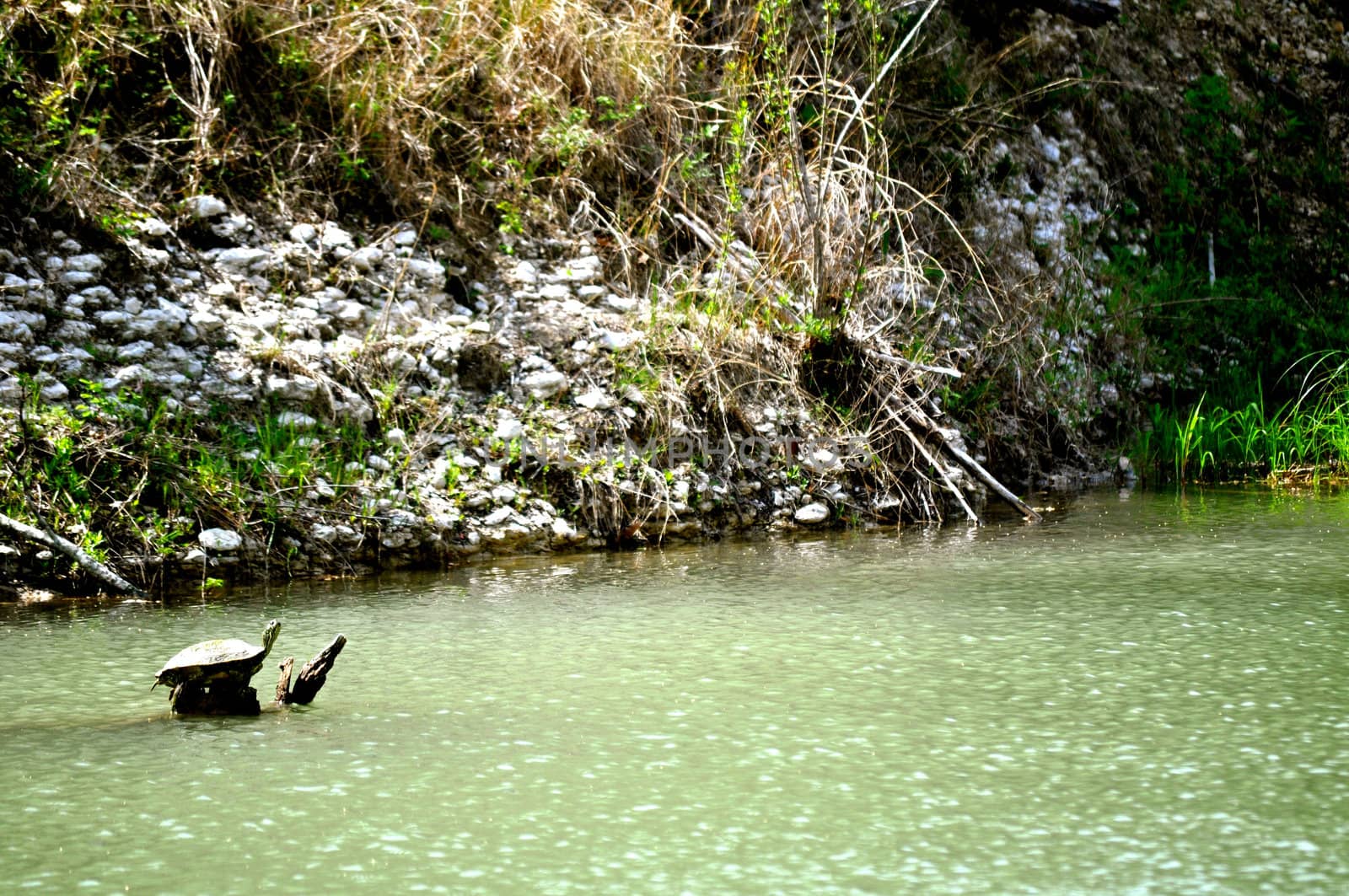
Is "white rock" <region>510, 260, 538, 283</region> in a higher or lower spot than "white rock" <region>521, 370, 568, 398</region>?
higher

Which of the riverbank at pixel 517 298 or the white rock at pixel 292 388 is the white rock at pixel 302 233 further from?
the white rock at pixel 292 388

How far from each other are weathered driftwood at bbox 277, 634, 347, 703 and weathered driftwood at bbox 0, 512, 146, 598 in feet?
5.12

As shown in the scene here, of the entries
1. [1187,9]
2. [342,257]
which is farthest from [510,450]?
[1187,9]

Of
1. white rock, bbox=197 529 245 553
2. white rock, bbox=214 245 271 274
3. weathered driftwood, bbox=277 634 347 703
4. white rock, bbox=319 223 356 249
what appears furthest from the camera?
white rock, bbox=319 223 356 249

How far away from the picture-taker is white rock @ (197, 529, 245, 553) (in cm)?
431

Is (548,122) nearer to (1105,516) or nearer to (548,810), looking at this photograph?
(1105,516)

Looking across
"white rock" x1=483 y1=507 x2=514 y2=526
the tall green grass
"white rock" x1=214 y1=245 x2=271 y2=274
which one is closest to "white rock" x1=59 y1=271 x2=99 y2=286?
"white rock" x1=214 y1=245 x2=271 y2=274

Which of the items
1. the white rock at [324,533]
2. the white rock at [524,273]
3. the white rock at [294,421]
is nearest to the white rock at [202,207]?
the white rock at [294,421]

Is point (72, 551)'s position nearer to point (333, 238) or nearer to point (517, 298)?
point (333, 238)

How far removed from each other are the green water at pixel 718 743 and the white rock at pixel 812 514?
4.23 feet

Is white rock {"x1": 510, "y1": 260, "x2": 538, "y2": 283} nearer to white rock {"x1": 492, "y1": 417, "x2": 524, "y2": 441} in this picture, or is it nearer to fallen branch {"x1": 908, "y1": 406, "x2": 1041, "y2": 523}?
white rock {"x1": 492, "y1": 417, "x2": 524, "y2": 441}

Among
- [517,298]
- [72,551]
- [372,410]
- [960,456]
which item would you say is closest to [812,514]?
[960,456]

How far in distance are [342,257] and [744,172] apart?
202 cm

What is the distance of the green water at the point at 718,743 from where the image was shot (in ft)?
6.04
